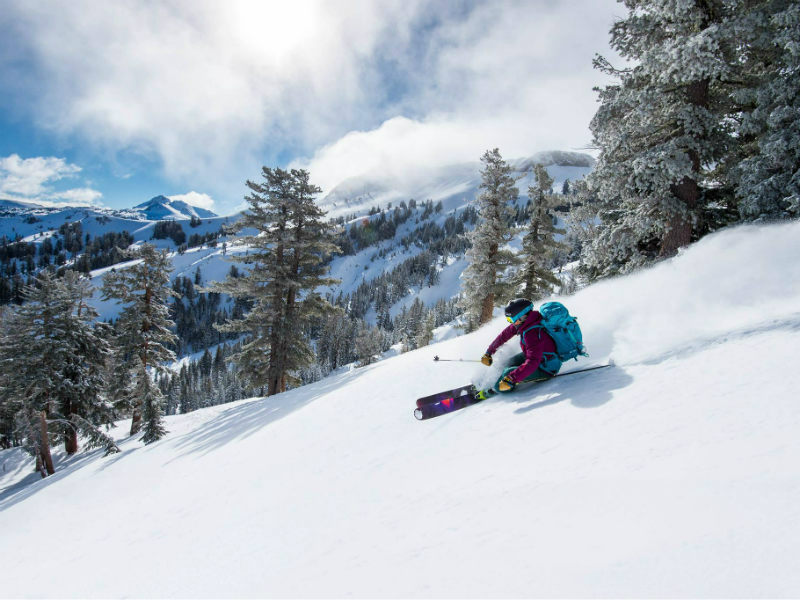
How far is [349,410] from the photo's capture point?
26.3 feet

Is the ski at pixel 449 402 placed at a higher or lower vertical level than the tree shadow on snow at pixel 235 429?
higher

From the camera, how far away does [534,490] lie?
328cm

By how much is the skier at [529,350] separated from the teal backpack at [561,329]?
8 cm

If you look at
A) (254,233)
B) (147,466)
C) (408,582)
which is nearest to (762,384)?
(408,582)

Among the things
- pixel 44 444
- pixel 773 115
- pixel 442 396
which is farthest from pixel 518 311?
pixel 44 444

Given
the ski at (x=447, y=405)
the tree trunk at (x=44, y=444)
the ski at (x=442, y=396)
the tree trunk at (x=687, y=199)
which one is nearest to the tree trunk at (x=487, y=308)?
the tree trunk at (x=687, y=199)

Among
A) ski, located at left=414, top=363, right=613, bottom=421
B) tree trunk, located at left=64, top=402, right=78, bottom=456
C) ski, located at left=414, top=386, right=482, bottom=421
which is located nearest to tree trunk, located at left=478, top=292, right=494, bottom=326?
ski, located at left=414, top=363, right=613, bottom=421

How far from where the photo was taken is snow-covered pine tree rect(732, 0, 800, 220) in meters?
8.01

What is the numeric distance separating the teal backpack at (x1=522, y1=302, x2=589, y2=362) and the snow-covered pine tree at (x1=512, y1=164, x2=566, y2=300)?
18011 mm

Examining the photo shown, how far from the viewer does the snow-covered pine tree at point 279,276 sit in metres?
18.8

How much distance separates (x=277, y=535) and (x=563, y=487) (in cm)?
304

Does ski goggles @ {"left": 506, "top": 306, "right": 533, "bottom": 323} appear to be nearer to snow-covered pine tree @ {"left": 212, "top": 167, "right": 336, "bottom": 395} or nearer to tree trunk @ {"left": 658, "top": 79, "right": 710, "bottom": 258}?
tree trunk @ {"left": 658, "top": 79, "right": 710, "bottom": 258}

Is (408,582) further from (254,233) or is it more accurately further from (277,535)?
(254,233)

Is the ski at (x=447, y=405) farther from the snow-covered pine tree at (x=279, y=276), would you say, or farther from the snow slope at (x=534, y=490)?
the snow-covered pine tree at (x=279, y=276)
